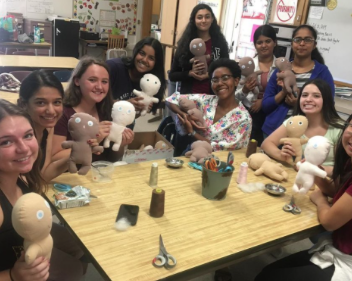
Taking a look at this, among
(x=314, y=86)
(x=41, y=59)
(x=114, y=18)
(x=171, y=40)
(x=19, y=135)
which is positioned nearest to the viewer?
(x=19, y=135)

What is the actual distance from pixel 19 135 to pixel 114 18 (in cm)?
655

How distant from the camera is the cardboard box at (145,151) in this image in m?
1.88

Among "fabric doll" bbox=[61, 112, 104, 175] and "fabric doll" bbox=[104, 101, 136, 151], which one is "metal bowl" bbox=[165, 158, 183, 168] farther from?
"fabric doll" bbox=[61, 112, 104, 175]

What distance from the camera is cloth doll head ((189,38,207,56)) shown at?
2.40m

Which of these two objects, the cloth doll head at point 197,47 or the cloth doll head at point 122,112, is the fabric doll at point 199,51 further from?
the cloth doll head at point 122,112

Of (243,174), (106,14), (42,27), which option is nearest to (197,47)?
(243,174)

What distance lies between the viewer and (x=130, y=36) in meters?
7.30

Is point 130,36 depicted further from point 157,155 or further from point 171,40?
point 157,155

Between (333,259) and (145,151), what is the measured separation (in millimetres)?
1056

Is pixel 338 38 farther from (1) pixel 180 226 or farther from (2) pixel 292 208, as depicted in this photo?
(1) pixel 180 226

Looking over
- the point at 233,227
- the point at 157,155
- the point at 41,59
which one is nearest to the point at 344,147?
the point at 233,227

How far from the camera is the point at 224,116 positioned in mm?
2064

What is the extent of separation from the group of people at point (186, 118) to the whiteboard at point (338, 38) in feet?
3.72

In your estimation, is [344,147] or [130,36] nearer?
[344,147]
